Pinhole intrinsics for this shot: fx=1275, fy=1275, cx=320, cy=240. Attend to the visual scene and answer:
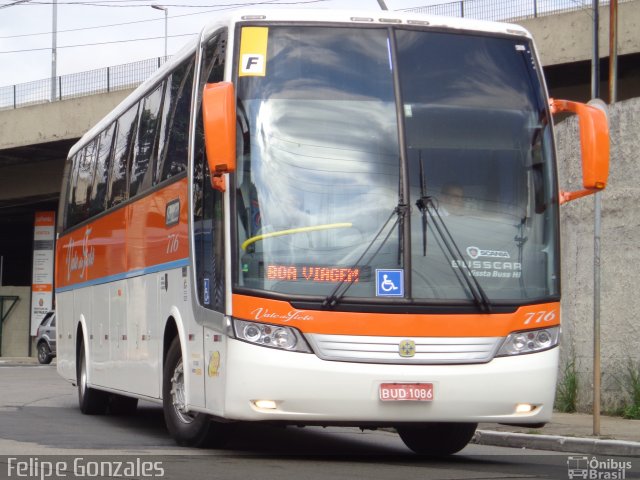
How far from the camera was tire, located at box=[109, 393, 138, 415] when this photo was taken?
15938 mm

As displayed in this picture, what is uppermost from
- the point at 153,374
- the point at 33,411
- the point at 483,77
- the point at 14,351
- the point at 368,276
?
the point at 483,77

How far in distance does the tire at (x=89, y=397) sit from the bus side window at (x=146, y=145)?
11.9ft

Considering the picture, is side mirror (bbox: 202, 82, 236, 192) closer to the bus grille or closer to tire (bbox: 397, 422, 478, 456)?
the bus grille

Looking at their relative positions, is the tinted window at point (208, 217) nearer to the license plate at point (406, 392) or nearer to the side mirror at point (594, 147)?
the license plate at point (406, 392)

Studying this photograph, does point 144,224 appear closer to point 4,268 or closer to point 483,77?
point 483,77

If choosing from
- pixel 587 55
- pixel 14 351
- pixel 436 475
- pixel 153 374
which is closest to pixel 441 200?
pixel 436 475

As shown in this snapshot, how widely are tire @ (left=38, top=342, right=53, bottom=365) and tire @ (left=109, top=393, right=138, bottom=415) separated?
22698 millimetres

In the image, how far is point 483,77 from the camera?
9906mm

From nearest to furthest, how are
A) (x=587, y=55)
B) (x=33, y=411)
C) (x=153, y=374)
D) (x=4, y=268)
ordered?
(x=153, y=374) < (x=33, y=411) < (x=587, y=55) < (x=4, y=268)

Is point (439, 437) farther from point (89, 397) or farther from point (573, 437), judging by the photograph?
point (89, 397)

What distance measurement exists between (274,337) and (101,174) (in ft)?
21.3

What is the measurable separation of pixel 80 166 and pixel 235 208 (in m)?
7.89

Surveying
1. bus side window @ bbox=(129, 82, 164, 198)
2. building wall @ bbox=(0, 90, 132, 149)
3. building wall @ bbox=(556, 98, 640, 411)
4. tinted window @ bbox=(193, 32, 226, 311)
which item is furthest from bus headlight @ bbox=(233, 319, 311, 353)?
building wall @ bbox=(0, 90, 132, 149)

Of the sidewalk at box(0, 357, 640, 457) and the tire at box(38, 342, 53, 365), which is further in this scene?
the tire at box(38, 342, 53, 365)
